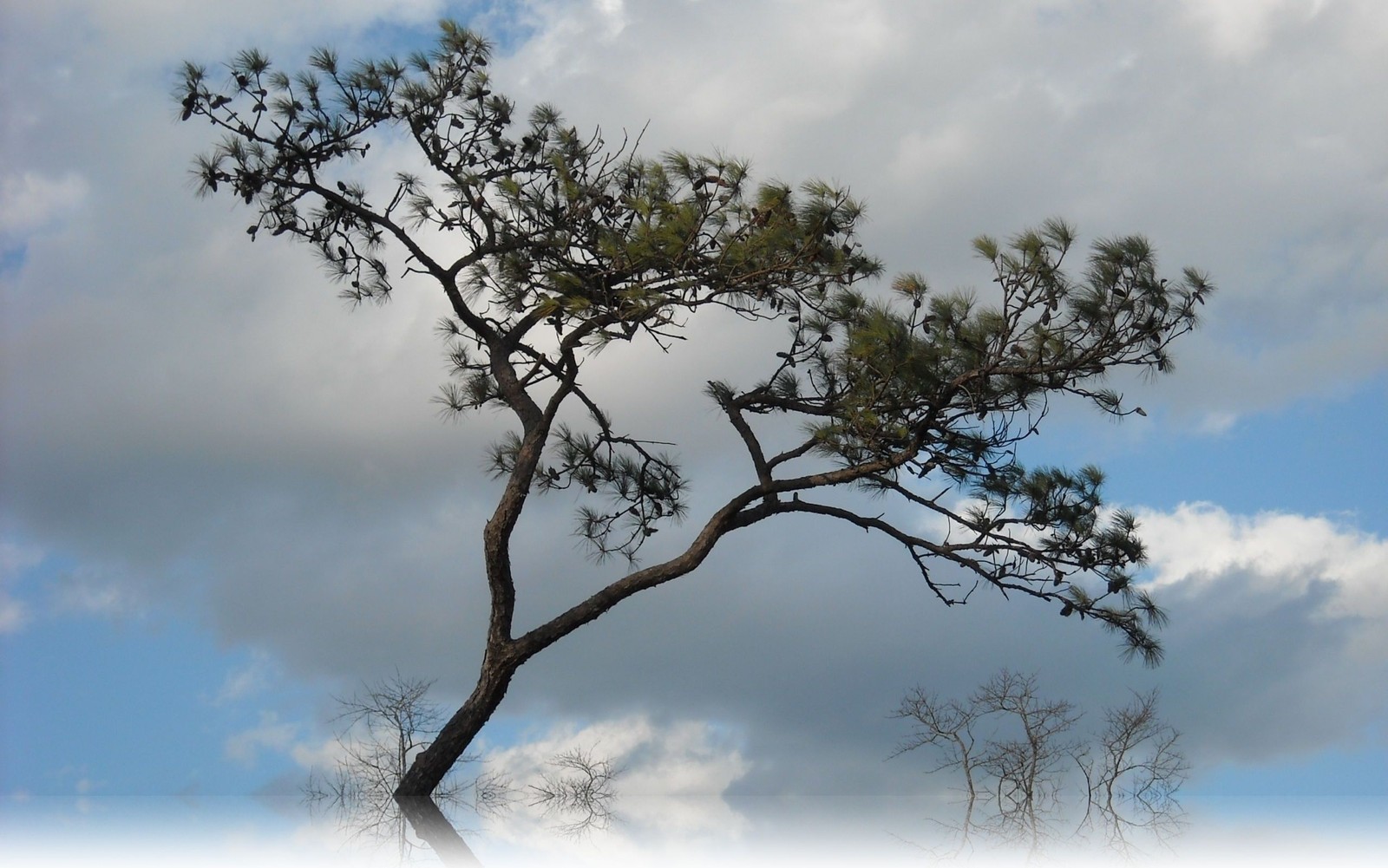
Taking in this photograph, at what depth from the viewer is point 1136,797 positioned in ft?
20.6

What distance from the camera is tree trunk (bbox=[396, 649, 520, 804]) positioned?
5.20 metres

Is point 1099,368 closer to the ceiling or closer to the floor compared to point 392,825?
closer to the ceiling

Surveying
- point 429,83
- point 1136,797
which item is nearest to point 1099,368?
point 1136,797

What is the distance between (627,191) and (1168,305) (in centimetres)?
231

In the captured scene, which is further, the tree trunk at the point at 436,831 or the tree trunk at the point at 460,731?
the tree trunk at the point at 460,731

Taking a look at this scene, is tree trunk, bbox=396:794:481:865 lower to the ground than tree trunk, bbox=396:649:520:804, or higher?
lower

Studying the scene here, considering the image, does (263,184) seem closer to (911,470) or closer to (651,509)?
(651,509)

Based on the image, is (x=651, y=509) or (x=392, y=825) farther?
(x=651, y=509)

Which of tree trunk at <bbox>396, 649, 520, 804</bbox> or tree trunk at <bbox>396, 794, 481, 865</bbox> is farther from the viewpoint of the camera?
tree trunk at <bbox>396, 649, 520, 804</bbox>

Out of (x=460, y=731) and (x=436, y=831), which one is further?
(x=460, y=731)

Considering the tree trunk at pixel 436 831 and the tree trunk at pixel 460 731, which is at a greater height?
the tree trunk at pixel 460 731

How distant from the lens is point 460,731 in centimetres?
521

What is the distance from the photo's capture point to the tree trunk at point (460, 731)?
17.1ft

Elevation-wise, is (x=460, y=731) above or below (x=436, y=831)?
above
